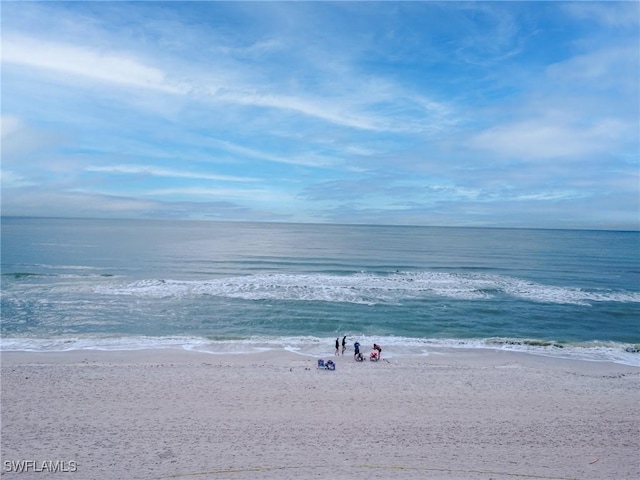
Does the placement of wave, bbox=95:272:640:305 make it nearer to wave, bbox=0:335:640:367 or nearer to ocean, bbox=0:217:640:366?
ocean, bbox=0:217:640:366

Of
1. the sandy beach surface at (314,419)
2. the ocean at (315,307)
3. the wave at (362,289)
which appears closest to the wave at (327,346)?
the ocean at (315,307)

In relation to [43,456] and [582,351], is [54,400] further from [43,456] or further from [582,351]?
[582,351]

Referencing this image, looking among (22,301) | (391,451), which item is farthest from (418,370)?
(22,301)

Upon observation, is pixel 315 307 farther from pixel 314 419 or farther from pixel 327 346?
pixel 314 419

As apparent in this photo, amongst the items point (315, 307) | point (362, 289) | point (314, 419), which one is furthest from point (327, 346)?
point (362, 289)

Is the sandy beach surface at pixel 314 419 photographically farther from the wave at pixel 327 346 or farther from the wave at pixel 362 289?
the wave at pixel 362 289

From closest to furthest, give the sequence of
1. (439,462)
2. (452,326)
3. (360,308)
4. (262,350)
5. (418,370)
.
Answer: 1. (439,462)
2. (418,370)
3. (262,350)
4. (452,326)
5. (360,308)

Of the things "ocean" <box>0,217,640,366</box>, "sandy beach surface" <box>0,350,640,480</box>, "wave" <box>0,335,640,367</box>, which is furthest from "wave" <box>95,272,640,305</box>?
"sandy beach surface" <box>0,350,640,480</box>
